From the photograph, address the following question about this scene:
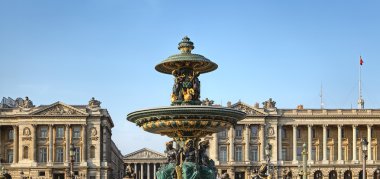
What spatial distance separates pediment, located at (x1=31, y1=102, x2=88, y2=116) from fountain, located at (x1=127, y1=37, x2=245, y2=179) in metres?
77.3

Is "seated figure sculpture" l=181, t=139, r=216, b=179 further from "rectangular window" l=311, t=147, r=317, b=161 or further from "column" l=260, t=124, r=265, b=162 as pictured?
"rectangular window" l=311, t=147, r=317, b=161

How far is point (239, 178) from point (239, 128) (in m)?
7.27

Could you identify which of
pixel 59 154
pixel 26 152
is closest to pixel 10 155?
pixel 26 152

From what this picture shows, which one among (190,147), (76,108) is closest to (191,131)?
(190,147)

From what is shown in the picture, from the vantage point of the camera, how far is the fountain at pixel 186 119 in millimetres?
22656

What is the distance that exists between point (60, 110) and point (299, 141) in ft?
114

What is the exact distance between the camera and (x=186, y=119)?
2278 centimetres

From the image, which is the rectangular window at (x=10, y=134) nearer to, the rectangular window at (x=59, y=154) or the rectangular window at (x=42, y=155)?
the rectangular window at (x=42, y=155)

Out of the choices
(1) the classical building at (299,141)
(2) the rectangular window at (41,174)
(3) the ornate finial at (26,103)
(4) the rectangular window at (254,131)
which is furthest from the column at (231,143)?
(3) the ornate finial at (26,103)

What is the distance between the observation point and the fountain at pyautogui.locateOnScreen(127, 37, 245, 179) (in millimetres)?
A: 22656

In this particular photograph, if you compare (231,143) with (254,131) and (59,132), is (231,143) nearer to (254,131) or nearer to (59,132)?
(254,131)

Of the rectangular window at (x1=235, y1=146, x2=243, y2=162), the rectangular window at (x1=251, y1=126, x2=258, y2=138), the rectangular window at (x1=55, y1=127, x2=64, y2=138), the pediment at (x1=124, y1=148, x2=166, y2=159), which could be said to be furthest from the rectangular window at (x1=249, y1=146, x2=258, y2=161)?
the pediment at (x1=124, y1=148, x2=166, y2=159)

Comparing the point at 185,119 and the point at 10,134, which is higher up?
the point at 10,134

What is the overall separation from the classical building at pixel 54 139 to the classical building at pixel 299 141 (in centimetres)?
1712
